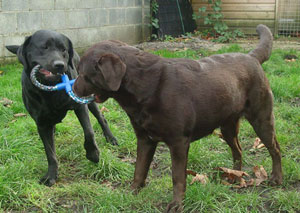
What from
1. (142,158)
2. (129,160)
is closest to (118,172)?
(129,160)

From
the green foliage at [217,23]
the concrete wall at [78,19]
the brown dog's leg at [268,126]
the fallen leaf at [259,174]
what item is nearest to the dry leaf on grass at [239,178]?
the fallen leaf at [259,174]

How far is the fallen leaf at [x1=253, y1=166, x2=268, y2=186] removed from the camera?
386 centimetres

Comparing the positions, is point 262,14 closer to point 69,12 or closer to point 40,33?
point 69,12

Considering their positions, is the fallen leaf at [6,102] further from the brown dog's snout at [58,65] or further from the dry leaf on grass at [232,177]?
the dry leaf on grass at [232,177]

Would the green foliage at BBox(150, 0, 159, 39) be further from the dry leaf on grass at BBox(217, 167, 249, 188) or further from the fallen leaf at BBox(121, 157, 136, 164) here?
the dry leaf on grass at BBox(217, 167, 249, 188)

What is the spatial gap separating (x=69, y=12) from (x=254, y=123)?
6.29 meters

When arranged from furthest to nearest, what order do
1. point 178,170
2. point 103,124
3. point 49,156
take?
point 103,124
point 49,156
point 178,170

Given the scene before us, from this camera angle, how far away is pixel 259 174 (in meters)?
4.00

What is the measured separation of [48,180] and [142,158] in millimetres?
920

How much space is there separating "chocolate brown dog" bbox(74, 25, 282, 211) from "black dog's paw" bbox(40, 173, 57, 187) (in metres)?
0.76

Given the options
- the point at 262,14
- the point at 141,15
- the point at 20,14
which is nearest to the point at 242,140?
the point at 20,14

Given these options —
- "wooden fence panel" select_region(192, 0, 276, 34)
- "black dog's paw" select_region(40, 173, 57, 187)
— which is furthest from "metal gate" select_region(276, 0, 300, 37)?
"black dog's paw" select_region(40, 173, 57, 187)

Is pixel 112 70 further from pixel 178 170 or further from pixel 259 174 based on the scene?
pixel 259 174

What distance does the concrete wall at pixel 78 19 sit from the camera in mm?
8055
